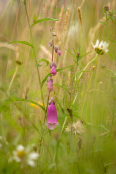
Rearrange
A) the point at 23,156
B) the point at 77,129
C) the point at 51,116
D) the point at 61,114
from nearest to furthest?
the point at 23,156
the point at 51,116
the point at 77,129
the point at 61,114

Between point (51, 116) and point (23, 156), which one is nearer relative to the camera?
point (23, 156)

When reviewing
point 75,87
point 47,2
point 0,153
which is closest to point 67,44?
point 47,2

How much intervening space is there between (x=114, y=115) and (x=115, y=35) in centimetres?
88

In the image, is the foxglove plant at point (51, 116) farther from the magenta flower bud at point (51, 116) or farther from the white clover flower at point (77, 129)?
the white clover flower at point (77, 129)

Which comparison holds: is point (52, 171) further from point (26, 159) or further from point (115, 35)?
point (115, 35)

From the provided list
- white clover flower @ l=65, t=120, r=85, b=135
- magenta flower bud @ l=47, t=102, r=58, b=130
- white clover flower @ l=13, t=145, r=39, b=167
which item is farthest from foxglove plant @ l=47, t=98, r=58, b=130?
white clover flower @ l=13, t=145, r=39, b=167

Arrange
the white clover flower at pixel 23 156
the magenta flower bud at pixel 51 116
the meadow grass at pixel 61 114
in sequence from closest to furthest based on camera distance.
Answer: the white clover flower at pixel 23 156 < the meadow grass at pixel 61 114 < the magenta flower bud at pixel 51 116

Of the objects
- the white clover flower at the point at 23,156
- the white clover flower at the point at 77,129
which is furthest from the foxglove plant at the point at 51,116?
the white clover flower at the point at 23,156

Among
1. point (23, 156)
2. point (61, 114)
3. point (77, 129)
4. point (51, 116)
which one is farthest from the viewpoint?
point (61, 114)

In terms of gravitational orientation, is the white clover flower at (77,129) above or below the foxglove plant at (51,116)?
below

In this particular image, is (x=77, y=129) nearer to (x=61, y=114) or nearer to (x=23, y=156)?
(x=61, y=114)

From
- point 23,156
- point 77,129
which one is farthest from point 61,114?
point 23,156

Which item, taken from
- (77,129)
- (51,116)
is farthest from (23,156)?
(77,129)

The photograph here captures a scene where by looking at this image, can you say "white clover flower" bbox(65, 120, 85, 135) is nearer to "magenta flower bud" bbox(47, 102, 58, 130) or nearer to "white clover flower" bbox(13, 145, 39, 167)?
"magenta flower bud" bbox(47, 102, 58, 130)
